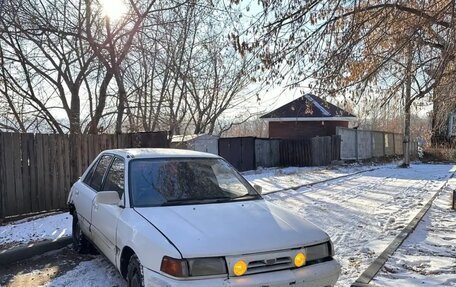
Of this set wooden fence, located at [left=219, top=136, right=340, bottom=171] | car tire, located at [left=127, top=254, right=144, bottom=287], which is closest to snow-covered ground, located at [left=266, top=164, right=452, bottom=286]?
car tire, located at [left=127, top=254, right=144, bottom=287]

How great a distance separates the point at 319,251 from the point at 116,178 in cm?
249

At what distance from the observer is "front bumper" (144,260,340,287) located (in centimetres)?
341

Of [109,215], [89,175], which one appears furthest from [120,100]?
[109,215]

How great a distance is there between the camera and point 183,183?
191 inches

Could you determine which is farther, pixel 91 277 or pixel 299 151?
pixel 299 151

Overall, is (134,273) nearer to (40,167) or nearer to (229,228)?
(229,228)

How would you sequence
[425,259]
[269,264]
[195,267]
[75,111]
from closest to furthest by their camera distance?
[195,267] < [269,264] < [425,259] < [75,111]

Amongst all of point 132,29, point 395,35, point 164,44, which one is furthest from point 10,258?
point 164,44

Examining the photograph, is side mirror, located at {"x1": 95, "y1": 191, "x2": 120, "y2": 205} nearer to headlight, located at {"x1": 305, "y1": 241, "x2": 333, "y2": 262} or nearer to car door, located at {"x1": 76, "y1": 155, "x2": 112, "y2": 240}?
car door, located at {"x1": 76, "y1": 155, "x2": 112, "y2": 240}

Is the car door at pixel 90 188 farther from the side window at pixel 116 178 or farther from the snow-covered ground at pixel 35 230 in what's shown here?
the snow-covered ground at pixel 35 230

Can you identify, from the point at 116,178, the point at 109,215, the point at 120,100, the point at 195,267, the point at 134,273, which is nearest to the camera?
the point at 195,267

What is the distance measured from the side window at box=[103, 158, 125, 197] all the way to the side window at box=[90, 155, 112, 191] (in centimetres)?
26

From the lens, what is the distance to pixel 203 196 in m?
4.71

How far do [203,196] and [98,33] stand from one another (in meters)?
9.54
